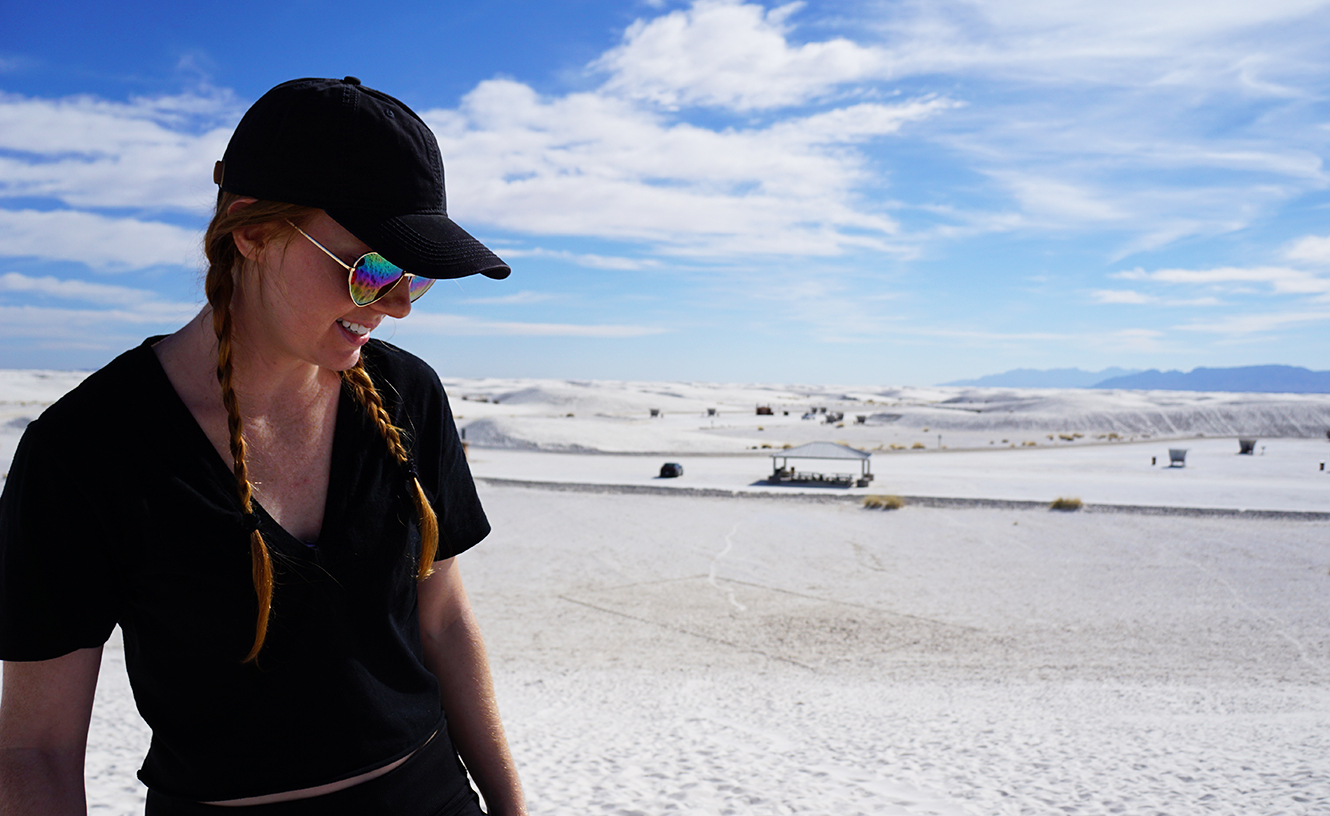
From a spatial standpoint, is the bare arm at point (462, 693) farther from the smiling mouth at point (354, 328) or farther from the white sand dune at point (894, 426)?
the white sand dune at point (894, 426)

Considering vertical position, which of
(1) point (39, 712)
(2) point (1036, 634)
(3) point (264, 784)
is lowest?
(2) point (1036, 634)

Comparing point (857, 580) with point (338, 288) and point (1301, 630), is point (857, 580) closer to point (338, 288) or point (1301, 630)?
point (1301, 630)

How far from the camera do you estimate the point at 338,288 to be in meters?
1.39

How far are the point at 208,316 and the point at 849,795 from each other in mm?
6174

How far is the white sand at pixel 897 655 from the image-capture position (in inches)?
257

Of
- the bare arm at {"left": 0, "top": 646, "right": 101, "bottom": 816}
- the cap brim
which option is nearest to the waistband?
the bare arm at {"left": 0, "top": 646, "right": 101, "bottom": 816}

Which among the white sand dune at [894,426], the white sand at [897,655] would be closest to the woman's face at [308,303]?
the white sand at [897,655]

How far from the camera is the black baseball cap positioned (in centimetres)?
132

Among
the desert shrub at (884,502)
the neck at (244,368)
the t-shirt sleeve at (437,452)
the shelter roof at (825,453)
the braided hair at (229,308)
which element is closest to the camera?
the braided hair at (229,308)

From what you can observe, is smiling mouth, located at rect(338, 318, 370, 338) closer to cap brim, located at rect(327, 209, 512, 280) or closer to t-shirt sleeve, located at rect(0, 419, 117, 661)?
cap brim, located at rect(327, 209, 512, 280)

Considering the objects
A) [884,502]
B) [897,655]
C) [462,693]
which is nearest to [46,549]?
[462,693]

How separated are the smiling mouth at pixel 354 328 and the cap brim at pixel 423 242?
0.17 m

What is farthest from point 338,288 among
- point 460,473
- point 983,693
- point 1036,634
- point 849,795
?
point 1036,634

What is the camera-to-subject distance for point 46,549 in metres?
1.26
